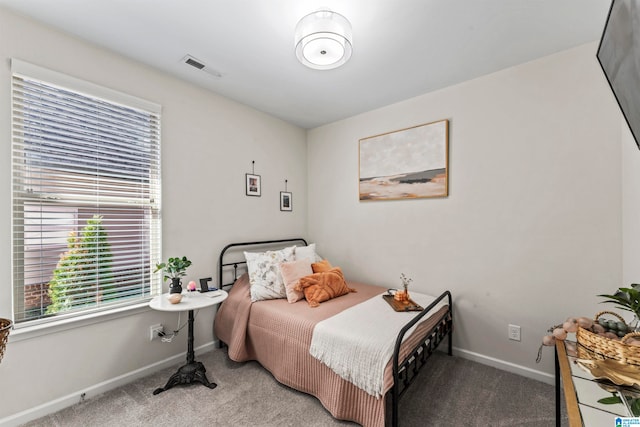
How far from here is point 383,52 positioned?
84.0 inches

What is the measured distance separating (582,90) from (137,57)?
137 inches

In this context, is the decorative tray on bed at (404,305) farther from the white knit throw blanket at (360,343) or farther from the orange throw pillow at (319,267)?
the orange throw pillow at (319,267)

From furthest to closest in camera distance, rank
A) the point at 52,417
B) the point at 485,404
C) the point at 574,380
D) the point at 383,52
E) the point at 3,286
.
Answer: the point at 383,52 → the point at 485,404 → the point at 52,417 → the point at 3,286 → the point at 574,380

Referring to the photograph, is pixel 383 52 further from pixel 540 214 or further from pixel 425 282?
pixel 425 282

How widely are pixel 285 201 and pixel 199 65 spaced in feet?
→ 5.83

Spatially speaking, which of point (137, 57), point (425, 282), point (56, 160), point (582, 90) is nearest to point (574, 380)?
point (425, 282)

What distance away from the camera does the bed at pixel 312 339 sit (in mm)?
1662

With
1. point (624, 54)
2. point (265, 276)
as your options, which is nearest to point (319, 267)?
point (265, 276)

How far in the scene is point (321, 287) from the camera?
8.30 ft

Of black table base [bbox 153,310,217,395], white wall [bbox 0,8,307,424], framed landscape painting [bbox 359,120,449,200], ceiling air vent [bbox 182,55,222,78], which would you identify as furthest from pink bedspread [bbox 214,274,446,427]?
ceiling air vent [bbox 182,55,222,78]

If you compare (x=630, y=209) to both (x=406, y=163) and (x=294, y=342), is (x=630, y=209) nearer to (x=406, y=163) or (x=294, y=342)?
(x=406, y=163)

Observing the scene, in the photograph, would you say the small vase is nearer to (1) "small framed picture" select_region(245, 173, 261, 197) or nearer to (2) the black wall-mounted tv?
(1) "small framed picture" select_region(245, 173, 261, 197)

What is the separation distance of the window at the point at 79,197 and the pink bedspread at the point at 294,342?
0.78 metres

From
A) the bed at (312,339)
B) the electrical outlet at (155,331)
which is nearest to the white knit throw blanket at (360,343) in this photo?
the bed at (312,339)
